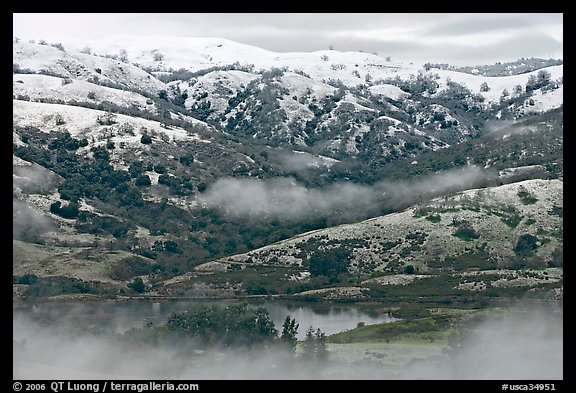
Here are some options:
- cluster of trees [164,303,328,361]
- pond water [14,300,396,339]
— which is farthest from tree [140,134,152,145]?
cluster of trees [164,303,328,361]

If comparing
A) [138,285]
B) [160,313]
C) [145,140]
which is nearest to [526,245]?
[138,285]

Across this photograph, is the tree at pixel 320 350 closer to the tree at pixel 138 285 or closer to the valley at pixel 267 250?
the valley at pixel 267 250

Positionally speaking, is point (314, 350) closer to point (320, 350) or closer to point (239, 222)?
point (320, 350)

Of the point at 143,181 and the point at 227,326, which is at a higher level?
the point at 143,181

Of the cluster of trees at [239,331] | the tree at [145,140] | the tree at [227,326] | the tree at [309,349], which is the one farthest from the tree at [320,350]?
the tree at [145,140]

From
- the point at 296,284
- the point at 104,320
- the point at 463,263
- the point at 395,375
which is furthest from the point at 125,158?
the point at 395,375

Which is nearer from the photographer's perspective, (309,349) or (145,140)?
(309,349)

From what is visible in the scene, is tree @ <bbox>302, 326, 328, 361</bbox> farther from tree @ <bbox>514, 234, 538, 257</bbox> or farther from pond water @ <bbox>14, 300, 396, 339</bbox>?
tree @ <bbox>514, 234, 538, 257</bbox>

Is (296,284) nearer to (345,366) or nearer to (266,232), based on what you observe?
(266,232)
